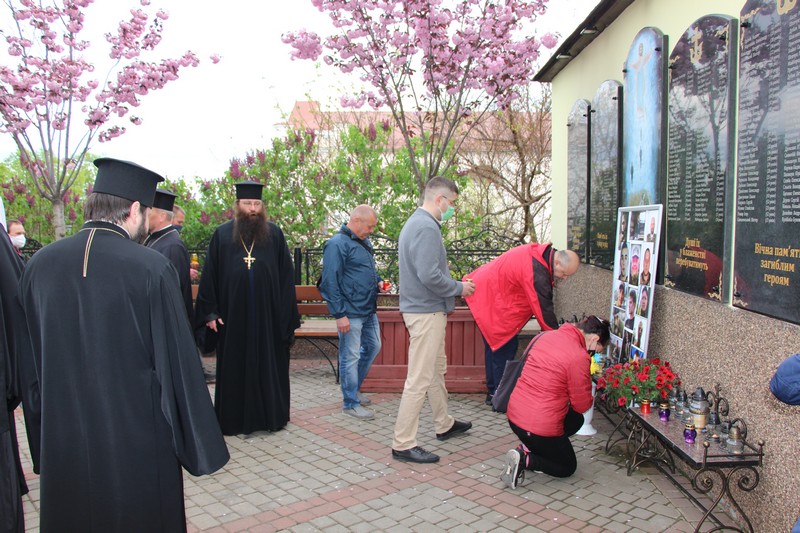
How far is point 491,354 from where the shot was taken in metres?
6.67

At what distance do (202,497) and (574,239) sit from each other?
526 centimetres

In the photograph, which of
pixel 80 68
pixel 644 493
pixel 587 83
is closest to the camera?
pixel 644 493

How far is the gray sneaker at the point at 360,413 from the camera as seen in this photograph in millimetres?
Result: 6320

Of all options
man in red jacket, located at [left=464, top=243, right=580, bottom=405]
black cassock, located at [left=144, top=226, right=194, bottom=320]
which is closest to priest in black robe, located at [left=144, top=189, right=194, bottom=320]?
black cassock, located at [left=144, top=226, right=194, bottom=320]

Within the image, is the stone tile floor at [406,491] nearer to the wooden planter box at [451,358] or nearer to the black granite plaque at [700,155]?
the wooden planter box at [451,358]

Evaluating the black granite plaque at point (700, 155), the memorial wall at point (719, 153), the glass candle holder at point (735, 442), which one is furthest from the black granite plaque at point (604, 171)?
the glass candle holder at point (735, 442)

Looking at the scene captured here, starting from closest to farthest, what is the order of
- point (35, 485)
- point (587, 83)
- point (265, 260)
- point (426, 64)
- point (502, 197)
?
point (35, 485) → point (265, 260) → point (587, 83) → point (426, 64) → point (502, 197)

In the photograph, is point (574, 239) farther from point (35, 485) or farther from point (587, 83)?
point (35, 485)

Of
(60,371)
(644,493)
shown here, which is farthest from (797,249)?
(60,371)

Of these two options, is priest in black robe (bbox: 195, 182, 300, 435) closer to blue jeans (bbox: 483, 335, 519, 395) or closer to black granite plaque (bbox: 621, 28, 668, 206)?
blue jeans (bbox: 483, 335, 519, 395)

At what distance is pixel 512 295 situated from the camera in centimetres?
621

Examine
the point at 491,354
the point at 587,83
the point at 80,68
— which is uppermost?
the point at 80,68

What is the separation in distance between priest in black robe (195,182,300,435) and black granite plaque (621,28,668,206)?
129 inches

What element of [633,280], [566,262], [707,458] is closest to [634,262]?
[633,280]
